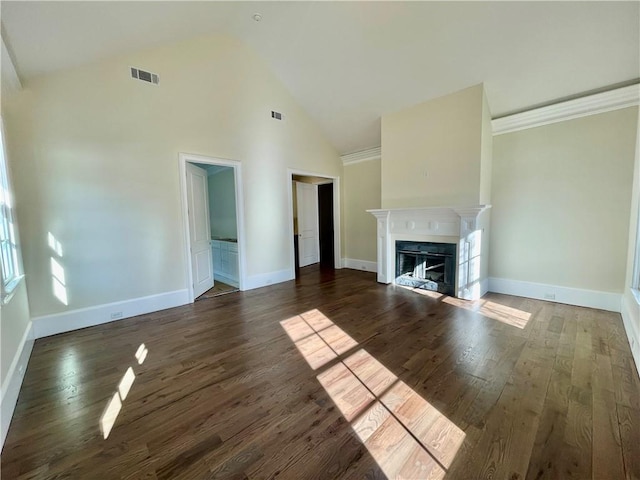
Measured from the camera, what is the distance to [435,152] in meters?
4.22

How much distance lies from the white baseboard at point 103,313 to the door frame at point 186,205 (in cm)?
28

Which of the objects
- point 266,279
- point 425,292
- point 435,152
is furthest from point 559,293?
point 266,279

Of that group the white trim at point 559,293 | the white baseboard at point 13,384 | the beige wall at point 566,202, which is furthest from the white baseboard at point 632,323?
the white baseboard at point 13,384

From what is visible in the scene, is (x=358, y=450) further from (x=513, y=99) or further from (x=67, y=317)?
(x=513, y=99)

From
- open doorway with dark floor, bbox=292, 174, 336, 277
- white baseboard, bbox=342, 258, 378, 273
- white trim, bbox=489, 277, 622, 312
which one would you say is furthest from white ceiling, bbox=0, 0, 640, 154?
white baseboard, bbox=342, 258, 378, 273

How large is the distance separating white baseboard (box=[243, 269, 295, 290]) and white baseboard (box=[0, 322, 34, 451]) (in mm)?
2747

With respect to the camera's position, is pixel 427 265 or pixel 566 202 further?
pixel 427 265

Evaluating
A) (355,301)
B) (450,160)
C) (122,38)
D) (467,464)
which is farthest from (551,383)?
(122,38)

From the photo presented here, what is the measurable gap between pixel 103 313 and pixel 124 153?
2.10m

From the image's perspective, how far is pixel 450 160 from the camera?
4.06 m

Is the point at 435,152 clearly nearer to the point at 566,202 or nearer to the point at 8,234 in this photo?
the point at 566,202

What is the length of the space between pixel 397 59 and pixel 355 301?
11.8 ft

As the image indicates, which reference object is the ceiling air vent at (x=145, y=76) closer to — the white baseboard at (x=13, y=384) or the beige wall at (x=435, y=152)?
the white baseboard at (x=13, y=384)

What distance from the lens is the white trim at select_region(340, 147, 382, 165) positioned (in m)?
5.85
